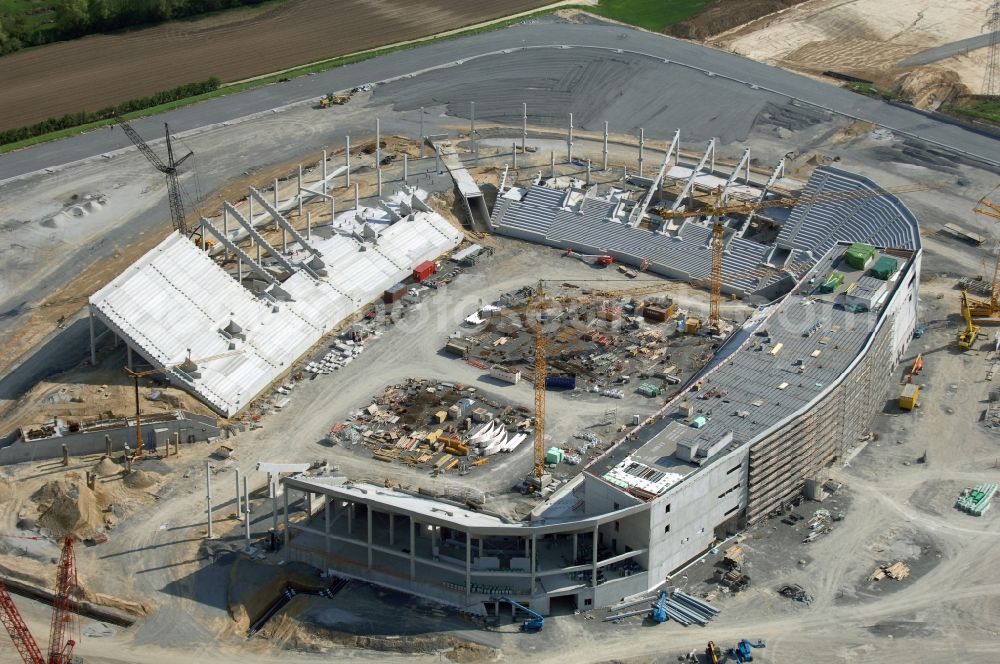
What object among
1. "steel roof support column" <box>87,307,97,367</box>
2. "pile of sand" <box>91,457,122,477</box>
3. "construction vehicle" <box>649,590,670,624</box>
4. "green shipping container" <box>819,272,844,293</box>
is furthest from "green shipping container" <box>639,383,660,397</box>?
"steel roof support column" <box>87,307,97,367</box>

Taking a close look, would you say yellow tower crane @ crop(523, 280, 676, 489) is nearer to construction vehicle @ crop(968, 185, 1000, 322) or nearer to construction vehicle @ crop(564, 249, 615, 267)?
construction vehicle @ crop(564, 249, 615, 267)

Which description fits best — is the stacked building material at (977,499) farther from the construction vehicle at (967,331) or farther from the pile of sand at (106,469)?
the pile of sand at (106,469)

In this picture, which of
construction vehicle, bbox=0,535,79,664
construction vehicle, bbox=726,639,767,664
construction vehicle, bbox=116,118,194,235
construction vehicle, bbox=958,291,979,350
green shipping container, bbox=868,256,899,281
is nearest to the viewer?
construction vehicle, bbox=0,535,79,664

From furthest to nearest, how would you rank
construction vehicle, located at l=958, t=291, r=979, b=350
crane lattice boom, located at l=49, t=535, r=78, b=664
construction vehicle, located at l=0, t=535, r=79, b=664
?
1. construction vehicle, located at l=958, t=291, r=979, b=350
2. crane lattice boom, located at l=49, t=535, r=78, b=664
3. construction vehicle, located at l=0, t=535, r=79, b=664

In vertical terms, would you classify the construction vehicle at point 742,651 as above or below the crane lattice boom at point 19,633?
below

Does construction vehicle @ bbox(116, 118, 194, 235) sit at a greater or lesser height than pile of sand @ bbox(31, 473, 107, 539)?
greater

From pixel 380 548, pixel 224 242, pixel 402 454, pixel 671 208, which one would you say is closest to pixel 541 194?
pixel 671 208

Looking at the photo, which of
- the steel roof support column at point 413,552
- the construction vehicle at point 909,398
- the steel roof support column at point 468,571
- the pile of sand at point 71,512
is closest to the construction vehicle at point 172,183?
the pile of sand at point 71,512
